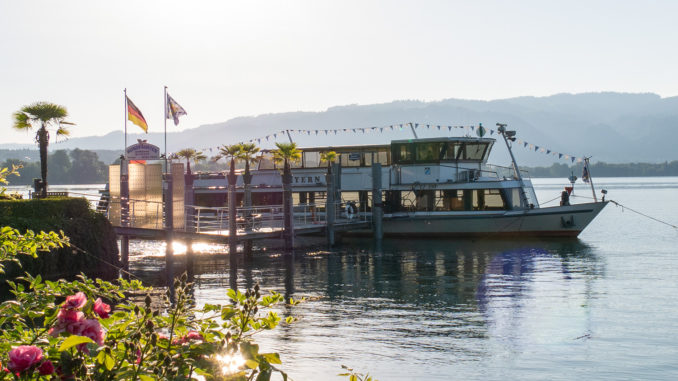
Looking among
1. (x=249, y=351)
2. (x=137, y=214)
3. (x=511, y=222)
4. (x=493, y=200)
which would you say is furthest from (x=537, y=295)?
(x=249, y=351)

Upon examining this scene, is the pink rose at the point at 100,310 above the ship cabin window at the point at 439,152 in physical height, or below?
below

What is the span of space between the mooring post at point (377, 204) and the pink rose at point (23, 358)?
38510 millimetres

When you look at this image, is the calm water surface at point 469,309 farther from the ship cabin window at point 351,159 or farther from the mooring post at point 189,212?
the ship cabin window at point 351,159

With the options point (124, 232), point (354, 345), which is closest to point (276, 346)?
point (354, 345)

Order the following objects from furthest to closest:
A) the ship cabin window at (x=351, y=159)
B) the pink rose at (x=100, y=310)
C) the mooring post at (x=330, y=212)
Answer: the ship cabin window at (x=351, y=159) → the mooring post at (x=330, y=212) → the pink rose at (x=100, y=310)

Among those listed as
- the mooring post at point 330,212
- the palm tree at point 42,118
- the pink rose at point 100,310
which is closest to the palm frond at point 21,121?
the palm tree at point 42,118

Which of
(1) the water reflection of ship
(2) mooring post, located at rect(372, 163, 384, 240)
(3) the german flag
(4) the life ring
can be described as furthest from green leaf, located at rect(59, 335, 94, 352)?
(4) the life ring

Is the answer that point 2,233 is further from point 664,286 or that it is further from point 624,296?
point 664,286

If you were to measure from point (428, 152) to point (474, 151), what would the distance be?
116 inches

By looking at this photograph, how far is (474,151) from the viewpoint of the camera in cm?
4472

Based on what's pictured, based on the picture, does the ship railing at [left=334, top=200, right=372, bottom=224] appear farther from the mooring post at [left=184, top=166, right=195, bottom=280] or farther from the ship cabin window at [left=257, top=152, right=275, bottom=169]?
the mooring post at [left=184, top=166, right=195, bottom=280]

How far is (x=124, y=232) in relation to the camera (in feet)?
96.8

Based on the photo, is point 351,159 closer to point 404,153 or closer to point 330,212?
point 404,153

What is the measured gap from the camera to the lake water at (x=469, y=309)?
15.3m
